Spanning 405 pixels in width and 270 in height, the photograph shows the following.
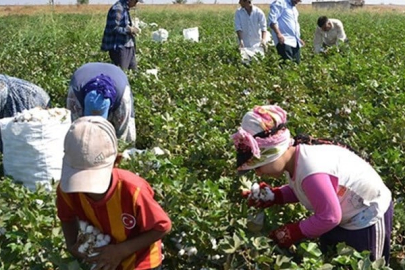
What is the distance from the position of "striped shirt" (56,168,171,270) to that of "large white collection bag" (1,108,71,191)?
61.0 inches

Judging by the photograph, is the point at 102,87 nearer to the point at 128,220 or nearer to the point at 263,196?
the point at 263,196

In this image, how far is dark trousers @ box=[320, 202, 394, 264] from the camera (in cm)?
252

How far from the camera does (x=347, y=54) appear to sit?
8344mm

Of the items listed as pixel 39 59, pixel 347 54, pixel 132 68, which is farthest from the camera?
pixel 39 59

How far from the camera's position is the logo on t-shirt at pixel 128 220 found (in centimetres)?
221

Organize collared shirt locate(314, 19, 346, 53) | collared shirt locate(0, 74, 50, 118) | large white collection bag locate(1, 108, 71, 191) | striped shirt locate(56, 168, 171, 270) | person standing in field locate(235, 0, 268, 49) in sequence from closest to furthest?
striped shirt locate(56, 168, 171, 270), large white collection bag locate(1, 108, 71, 191), collared shirt locate(0, 74, 50, 118), person standing in field locate(235, 0, 268, 49), collared shirt locate(314, 19, 346, 53)

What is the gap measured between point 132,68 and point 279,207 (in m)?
4.97

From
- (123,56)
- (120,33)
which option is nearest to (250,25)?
(123,56)

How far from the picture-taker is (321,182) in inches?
91.4

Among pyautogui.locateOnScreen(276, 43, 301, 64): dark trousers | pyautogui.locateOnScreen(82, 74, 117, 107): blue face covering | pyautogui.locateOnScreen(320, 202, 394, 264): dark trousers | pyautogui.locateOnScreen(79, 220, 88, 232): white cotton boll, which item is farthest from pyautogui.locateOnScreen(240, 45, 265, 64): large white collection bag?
pyautogui.locateOnScreen(79, 220, 88, 232): white cotton boll

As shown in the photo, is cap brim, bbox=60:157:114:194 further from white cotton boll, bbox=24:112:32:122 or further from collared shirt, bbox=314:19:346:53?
collared shirt, bbox=314:19:346:53

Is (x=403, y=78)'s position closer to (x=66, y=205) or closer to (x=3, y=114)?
(x=3, y=114)

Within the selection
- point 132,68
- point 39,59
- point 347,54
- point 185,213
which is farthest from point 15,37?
point 185,213

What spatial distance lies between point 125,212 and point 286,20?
6338 millimetres
